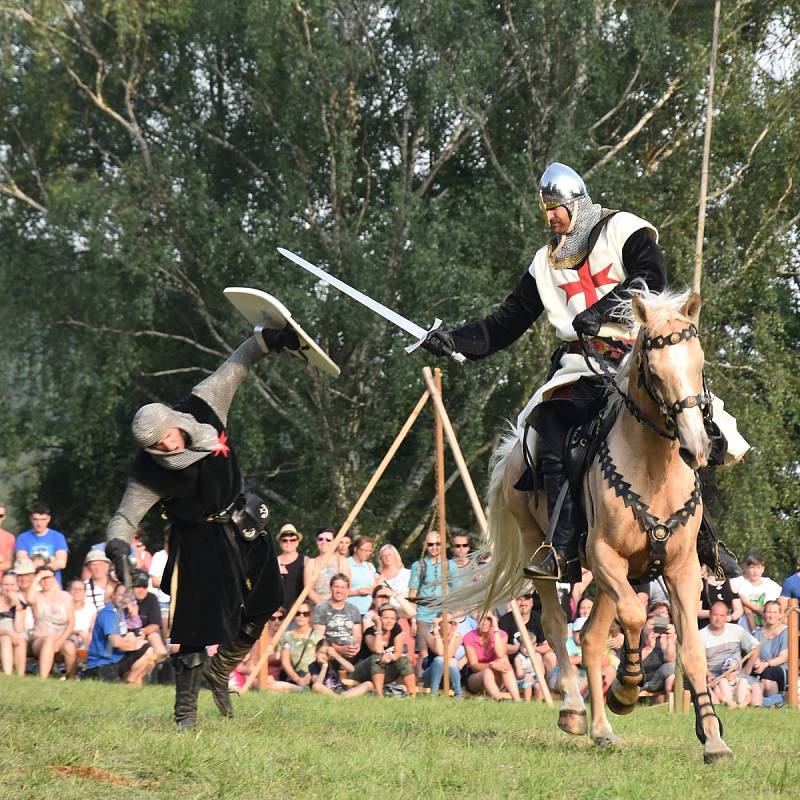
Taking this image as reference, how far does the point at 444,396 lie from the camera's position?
76.3ft

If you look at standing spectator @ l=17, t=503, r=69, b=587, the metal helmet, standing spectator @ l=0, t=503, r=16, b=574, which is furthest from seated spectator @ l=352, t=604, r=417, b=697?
the metal helmet

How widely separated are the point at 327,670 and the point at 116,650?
200 cm

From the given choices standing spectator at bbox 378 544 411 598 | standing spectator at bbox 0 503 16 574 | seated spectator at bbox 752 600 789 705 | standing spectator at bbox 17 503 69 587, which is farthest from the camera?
standing spectator at bbox 17 503 69 587

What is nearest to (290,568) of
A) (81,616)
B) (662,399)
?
(81,616)

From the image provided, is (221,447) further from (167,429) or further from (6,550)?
(6,550)

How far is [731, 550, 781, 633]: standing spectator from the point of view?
44.1 ft

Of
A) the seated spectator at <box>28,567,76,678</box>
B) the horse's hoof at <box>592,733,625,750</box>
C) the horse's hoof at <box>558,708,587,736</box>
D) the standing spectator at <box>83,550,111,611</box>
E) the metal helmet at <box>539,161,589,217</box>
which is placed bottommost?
the horse's hoof at <box>592,733,625,750</box>

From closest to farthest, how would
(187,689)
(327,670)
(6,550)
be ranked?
1. (187,689)
2. (327,670)
3. (6,550)

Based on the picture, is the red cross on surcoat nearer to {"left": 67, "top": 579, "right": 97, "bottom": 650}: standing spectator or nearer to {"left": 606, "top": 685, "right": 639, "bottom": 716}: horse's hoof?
{"left": 606, "top": 685, "right": 639, "bottom": 716}: horse's hoof

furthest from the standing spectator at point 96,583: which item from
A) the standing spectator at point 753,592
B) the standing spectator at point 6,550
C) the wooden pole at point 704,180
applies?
the wooden pole at point 704,180

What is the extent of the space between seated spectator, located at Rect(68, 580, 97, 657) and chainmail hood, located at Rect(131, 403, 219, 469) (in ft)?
21.9

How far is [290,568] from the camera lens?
43.0 ft

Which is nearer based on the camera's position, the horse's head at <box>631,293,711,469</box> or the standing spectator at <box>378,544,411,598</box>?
the horse's head at <box>631,293,711,469</box>

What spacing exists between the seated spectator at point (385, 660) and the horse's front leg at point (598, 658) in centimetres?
524
